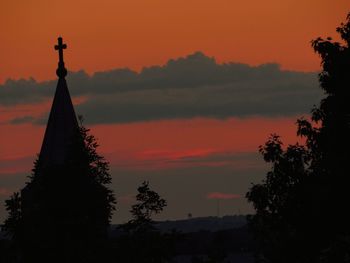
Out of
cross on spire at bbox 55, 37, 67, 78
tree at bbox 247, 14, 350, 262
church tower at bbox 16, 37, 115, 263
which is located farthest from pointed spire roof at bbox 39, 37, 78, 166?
tree at bbox 247, 14, 350, 262

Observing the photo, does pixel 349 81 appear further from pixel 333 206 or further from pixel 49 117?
pixel 49 117

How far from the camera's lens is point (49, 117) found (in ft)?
250

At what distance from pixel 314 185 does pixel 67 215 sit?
10196 millimetres

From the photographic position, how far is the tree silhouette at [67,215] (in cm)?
5500

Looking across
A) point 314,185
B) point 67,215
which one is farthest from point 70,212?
point 314,185

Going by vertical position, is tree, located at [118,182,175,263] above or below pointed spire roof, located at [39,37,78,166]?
below

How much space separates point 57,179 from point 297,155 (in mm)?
9639

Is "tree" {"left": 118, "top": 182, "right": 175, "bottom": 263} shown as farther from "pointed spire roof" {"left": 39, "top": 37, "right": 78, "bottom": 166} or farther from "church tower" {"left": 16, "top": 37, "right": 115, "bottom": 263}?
"pointed spire roof" {"left": 39, "top": 37, "right": 78, "bottom": 166}

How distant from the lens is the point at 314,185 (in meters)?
51.4

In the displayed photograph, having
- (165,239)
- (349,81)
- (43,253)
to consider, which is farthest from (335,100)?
(43,253)

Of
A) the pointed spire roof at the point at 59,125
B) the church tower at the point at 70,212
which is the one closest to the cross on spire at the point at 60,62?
the pointed spire roof at the point at 59,125

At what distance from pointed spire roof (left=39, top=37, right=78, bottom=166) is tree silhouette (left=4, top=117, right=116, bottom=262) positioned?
52.1ft

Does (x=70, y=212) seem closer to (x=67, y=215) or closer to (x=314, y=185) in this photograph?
(x=67, y=215)

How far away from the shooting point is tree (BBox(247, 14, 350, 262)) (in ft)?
166
